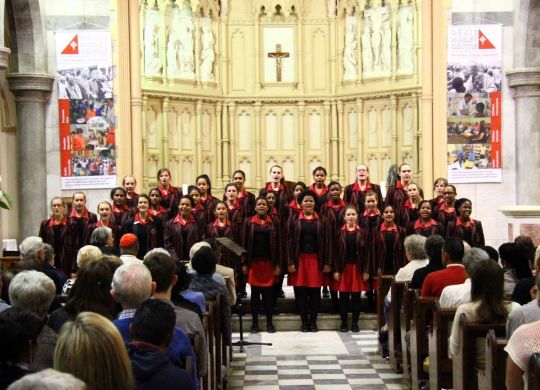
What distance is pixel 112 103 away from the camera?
1269cm

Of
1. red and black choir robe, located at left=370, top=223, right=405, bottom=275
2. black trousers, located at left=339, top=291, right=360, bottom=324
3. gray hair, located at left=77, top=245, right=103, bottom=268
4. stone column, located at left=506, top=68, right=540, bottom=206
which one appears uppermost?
stone column, located at left=506, top=68, right=540, bottom=206

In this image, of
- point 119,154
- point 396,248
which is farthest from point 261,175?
point 396,248

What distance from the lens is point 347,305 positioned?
9.93 m

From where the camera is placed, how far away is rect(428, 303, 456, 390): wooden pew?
574cm

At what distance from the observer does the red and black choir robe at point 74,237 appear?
9.97m

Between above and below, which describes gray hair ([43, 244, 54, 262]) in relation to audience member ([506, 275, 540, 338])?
above

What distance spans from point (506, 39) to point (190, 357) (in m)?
9.78

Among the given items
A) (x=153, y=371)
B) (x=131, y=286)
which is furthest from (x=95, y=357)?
(x=131, y=286)

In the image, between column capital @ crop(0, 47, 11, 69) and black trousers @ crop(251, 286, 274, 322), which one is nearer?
column capital @ crop(0, 47, 11, 69)

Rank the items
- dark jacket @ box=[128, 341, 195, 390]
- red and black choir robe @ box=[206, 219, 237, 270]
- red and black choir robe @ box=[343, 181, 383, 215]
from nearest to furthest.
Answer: dark jacket @ box=[128, 341, 195, 390]
red and black choir robe @ box=[206, 219, 237, 270]
red and black choir robe @ box=[343, 181, 383, 215]

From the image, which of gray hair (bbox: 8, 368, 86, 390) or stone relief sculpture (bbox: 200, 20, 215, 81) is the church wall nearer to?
stone relief sculpture (bbox: 200, 20, 215, 81)

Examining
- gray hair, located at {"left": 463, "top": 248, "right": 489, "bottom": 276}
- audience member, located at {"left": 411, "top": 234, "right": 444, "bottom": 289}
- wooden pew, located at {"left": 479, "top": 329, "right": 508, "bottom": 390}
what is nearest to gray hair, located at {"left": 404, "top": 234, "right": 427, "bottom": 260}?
audience member, located at {"left": 411, "top": 234, "right": 444, "bottom": 289}

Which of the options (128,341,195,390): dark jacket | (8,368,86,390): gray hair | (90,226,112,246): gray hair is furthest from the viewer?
(90,226,112,246): gray hair

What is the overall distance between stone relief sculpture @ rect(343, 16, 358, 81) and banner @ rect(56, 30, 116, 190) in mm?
4606
